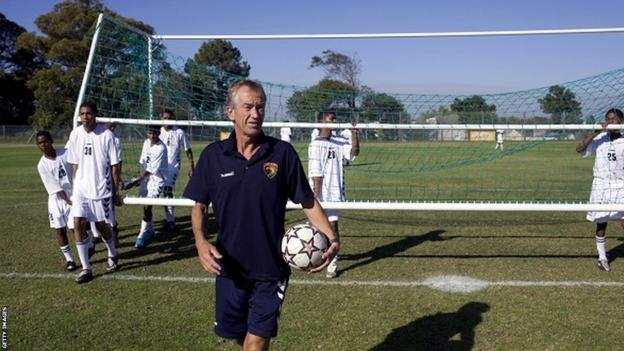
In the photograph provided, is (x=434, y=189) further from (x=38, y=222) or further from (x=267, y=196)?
(x=267, y=196)

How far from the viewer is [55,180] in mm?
7617

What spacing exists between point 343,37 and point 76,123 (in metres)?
4.15

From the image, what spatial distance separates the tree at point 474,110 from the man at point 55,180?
19.6 feet

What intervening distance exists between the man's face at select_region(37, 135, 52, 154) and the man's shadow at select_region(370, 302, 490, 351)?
5458 mm

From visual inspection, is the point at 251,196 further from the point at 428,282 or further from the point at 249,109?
the point at 428,282

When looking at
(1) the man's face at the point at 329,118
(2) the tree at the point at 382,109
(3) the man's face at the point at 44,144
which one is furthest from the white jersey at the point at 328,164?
(3) the man's face at the point at 44,144

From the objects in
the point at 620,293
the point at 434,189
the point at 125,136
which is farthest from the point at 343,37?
the point at 434,189

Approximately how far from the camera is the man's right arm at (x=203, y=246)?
130 inches

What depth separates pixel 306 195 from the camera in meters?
3.51

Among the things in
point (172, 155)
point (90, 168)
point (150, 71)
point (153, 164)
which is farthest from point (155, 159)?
point (90, 168)

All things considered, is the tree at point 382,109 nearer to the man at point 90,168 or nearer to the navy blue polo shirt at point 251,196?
the man at point 90,168

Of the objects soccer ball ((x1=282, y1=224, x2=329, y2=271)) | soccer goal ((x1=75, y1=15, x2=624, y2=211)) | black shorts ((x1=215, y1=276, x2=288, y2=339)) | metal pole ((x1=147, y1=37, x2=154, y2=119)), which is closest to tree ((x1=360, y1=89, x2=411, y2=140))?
soccer goal ((x1=75, y1=15, x2=624, y2=211))

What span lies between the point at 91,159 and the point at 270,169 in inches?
168

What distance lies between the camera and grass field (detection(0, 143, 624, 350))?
4824mm
